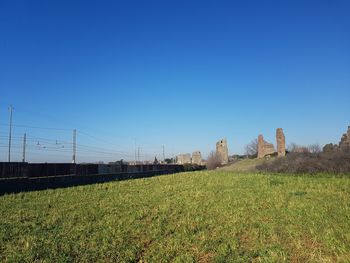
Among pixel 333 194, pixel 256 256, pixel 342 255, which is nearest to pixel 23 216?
pixel 256 256

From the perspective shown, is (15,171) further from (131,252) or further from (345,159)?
(345,159)

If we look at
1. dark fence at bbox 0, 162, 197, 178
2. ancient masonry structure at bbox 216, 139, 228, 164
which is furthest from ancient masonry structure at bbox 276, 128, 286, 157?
dark fence at bbox 0, 162, 197, 178

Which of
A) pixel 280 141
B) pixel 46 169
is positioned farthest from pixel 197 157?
pixel 46 169

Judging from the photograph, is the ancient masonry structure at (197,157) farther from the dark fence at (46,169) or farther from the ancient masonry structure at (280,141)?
the dark fence at (46,169)

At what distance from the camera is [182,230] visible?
5.33 metres

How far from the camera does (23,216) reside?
6.55 metres

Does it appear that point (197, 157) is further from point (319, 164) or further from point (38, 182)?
point (38, 182)

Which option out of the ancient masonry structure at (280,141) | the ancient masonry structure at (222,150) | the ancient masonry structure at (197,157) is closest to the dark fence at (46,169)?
the ancient masonry structure at (280,141)

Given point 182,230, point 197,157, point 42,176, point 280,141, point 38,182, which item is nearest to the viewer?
point 182,230

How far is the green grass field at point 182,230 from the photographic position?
4137 mm

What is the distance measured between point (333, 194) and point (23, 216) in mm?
7593

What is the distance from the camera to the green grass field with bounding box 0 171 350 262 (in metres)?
4.14

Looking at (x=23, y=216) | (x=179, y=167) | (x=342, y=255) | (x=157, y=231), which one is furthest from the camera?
(x=179, y=167)

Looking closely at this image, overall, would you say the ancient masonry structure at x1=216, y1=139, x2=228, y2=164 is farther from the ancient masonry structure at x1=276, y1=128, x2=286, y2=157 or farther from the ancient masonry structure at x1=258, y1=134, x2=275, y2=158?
the ancient masonry structure at x1=276, y1=128, x2=286, y2=157
